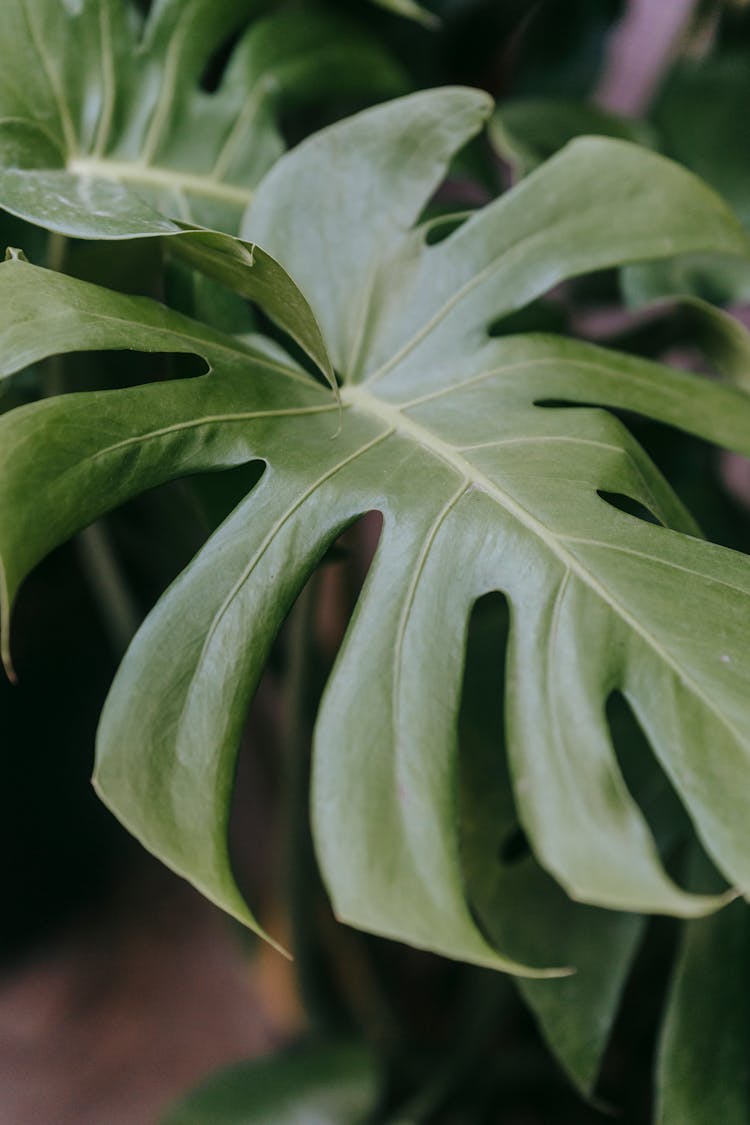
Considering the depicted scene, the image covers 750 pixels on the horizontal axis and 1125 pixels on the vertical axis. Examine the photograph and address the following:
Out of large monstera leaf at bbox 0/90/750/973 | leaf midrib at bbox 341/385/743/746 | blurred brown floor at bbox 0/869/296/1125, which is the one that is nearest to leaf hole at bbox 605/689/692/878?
large monstera leaf at bbox 0/90/750/973

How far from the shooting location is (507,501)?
510mm

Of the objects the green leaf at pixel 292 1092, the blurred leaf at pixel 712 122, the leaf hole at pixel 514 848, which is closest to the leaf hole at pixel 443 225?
the blurred leaf at pixel 712 122

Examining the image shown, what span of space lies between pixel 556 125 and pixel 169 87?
33cm

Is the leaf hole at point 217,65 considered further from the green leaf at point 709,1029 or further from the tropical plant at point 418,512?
the green leaf at point 709,1029

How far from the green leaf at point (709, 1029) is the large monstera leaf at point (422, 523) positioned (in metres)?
0.10

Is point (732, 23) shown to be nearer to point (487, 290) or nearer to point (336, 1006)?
point (487, 290)

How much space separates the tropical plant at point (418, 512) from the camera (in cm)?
41

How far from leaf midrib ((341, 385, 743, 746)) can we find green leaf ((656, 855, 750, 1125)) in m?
0.28

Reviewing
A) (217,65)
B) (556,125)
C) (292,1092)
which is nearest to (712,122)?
(556,125)

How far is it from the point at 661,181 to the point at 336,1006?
2.95 ft

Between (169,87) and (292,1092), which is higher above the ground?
(169,87)

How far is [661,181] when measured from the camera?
60 centimetres

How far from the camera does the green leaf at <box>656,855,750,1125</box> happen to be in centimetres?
60

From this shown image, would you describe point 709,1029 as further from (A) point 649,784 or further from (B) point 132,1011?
(B) point 132,1011
